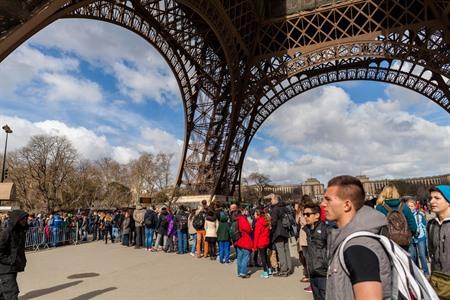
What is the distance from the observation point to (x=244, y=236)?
8.42 metres

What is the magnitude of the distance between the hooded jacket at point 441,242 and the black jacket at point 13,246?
498cm

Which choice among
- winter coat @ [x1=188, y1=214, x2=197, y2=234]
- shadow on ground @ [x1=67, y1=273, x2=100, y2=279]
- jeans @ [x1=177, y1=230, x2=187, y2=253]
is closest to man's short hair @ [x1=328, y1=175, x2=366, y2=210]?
shadow on ground @ [x1=67, y1=273, x2=100, y2=279]

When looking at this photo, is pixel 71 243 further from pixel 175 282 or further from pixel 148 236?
pixel 175 282

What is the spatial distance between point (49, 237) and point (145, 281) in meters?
9.43

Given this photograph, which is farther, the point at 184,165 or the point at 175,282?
the point at 184,165

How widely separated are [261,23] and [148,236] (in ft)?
56.7

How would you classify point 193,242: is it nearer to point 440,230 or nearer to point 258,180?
point 440,230

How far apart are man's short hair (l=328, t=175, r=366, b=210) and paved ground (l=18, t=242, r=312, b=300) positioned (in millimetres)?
4964

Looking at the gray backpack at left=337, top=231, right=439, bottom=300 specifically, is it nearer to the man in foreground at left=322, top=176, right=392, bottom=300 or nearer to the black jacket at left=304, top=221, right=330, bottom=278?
the man in foreground at left=322, top=176, right=392, bottom=300

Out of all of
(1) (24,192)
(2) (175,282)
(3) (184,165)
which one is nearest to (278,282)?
(2) (175,282)

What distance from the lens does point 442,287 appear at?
2.47 m

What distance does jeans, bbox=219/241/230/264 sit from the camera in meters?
10.4

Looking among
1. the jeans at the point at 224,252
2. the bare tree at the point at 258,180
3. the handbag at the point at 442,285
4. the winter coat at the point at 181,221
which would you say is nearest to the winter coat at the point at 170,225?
the winter coat at the point at 181,221

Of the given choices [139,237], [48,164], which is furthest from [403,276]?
[48,164]
